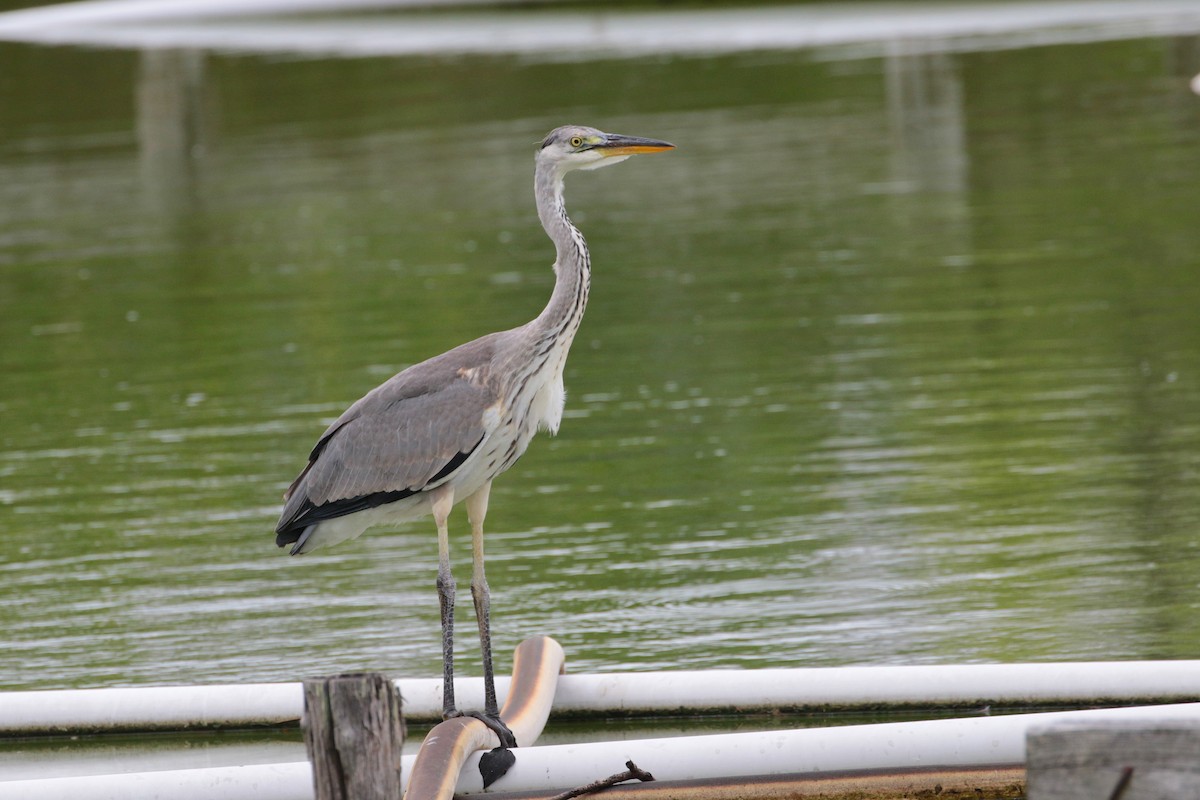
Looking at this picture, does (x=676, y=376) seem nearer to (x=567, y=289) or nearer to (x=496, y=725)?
(x=567, y=289)

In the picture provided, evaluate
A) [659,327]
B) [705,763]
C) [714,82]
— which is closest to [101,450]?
[659,327]

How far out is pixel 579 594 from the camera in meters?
9.90

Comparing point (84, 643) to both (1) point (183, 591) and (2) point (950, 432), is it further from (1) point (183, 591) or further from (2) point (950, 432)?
(2) point (950, 432)

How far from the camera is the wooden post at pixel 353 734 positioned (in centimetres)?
507

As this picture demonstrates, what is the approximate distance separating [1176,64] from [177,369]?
1735cm

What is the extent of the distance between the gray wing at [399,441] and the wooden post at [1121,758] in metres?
3.42

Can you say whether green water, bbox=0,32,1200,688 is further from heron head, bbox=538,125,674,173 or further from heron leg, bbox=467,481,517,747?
heron head, bbox=538,125,674,173

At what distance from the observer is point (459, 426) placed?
7.33m

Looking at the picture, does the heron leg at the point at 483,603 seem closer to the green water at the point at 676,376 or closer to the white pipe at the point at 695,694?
the white pipe at the point at 695,694

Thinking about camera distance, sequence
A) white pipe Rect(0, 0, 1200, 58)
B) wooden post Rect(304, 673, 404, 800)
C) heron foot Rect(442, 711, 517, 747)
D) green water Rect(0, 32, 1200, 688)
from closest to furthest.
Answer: wooden post Rect(304, 673, 404, 800)
heron foot Rect(442, 711, 517, 747)
green water Rect(0, 32, 1200, 688)
white pipe Rect(0, 0, 1200, 58)

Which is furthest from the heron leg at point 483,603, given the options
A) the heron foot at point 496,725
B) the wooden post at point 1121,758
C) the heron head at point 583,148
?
the wooden post at point 1121,758

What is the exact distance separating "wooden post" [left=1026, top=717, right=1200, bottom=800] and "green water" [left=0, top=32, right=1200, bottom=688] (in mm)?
4278

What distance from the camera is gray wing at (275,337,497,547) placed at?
7.36m

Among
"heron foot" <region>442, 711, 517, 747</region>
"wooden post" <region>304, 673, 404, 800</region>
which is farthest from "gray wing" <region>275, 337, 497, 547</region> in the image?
"wooden post" <region>304, 673, 404, 800</region>
